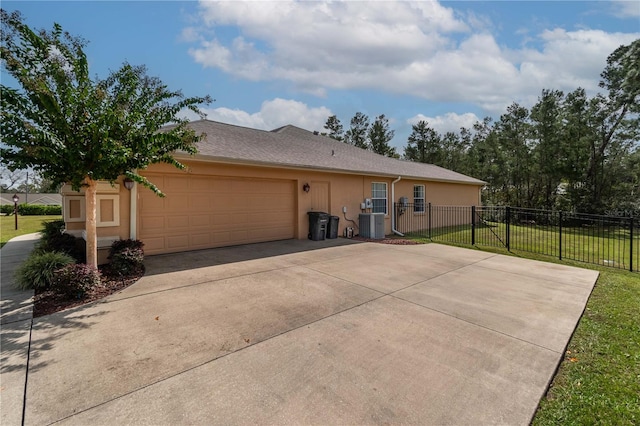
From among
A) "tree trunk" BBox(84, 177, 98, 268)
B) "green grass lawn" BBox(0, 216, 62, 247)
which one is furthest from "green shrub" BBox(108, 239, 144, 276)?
"green grass lawn" BBox(0, 216, 62, 247)

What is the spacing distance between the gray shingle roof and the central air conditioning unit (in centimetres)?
174

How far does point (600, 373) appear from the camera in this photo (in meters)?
2.91

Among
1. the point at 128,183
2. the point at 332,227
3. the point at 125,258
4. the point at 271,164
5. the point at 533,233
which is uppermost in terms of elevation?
the point at 271,164

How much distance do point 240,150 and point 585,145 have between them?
21939 millimetres

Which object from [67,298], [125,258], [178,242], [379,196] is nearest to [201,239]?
[178,242]

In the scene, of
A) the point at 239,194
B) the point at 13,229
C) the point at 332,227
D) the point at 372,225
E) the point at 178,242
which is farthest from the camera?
the point at 13,229

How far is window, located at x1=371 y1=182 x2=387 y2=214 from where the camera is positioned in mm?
13039

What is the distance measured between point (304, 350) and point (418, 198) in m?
13.3

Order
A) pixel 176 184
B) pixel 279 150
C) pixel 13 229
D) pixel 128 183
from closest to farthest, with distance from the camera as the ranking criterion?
pixel 128 183, pixel 176 184, pixel 279 150, pixel 13 229

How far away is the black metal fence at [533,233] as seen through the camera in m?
9.13

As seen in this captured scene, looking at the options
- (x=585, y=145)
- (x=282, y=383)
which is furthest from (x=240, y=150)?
(x=585, y=145)

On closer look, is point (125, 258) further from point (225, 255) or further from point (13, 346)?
point (13, 346)

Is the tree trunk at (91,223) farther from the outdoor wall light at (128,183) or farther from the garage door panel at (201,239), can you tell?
the garage door panel at (201,239)

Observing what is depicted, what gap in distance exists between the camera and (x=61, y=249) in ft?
21.4
